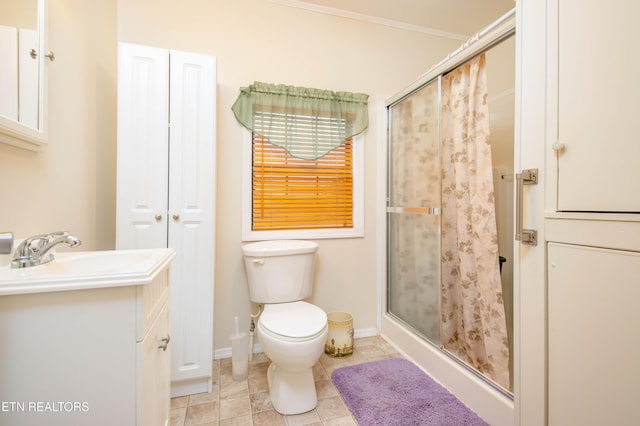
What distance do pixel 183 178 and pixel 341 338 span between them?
1439 millimetres

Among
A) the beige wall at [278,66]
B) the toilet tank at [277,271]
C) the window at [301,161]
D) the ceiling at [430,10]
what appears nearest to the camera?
the toilet tank at [277,271]

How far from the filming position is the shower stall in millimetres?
1419

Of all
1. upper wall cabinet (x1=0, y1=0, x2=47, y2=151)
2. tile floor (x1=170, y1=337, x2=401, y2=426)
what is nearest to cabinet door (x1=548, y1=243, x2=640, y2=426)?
tile floor (x1=170, y1=337, x2=401, y2=426)

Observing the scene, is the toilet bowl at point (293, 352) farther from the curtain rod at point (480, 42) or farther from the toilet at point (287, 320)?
the curtain rod at point (480, 42)

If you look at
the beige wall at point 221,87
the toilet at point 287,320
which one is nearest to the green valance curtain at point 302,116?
the beige wall at point 221,87

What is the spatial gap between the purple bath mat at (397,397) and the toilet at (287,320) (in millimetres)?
248

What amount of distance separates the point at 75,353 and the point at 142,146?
110 cm

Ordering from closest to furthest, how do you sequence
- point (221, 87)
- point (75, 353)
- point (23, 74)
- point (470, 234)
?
point (75, 353) → point (23, 74) → point (470, 234) → point (221, 87)

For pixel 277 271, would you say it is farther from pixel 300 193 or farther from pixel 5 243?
pixel 5 243

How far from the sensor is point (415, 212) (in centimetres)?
187

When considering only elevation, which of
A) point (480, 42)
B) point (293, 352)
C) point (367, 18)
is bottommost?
point (293, 352)

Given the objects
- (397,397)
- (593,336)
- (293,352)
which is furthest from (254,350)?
(593,336)

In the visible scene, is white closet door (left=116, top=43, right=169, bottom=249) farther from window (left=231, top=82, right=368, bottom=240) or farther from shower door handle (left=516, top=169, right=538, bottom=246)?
shower door handle (left=516, top=169, right=538, bottom=246)

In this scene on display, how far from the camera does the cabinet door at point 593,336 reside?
2.49 ft
